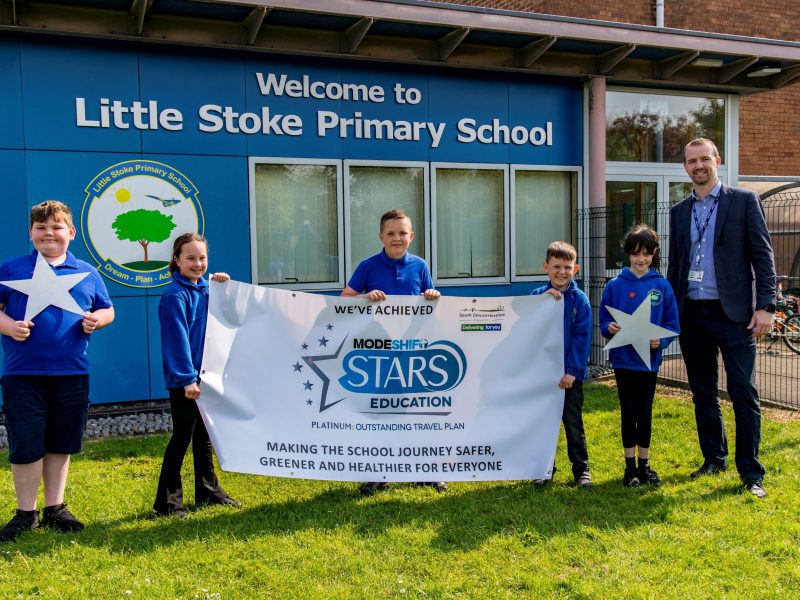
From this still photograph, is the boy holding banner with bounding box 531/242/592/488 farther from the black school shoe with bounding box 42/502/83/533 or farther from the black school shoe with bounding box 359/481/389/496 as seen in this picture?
the black school shoe with bounding box 42/502/83/533

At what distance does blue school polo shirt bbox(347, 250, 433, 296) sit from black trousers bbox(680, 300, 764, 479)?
6.37 ft

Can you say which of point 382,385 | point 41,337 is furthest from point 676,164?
point 41,337

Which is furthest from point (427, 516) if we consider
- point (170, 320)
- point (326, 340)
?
point (170, 320)

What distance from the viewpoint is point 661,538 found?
14.1ft

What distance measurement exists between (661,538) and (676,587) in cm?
63

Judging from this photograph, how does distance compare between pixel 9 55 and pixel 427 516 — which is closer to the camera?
Answer: pixel 427 516

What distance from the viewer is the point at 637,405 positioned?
5.25 m

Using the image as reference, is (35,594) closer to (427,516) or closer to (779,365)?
(427,516)

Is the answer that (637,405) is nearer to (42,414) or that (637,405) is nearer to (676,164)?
(42,414)

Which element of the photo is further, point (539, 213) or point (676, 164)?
point (676, 164)

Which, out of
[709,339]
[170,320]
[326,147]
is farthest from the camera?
[326,147]

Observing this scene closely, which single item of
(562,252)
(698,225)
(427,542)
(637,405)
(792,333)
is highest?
(698,225)

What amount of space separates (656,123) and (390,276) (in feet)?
22.7

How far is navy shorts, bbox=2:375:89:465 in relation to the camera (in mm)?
4379
